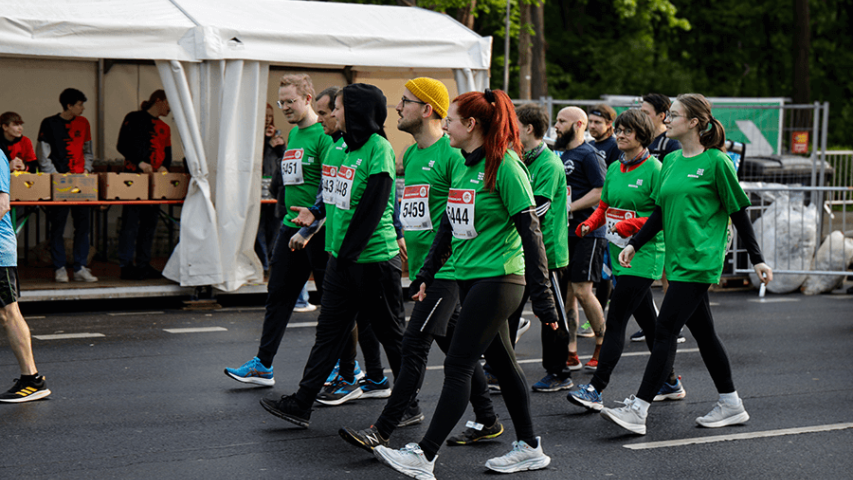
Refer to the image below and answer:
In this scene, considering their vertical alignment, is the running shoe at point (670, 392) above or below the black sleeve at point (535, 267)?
below

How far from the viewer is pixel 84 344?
8.26 m

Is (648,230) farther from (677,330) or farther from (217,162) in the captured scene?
(217,162)

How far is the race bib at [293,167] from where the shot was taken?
6527 mm

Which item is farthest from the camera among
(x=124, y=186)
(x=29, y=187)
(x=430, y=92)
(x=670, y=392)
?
(x=124, y=186)

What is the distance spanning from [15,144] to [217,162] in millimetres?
2482

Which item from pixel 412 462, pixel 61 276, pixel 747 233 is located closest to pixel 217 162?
pixel 61 276

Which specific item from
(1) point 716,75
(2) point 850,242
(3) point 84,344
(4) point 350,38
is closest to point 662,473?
(3) point 84,344

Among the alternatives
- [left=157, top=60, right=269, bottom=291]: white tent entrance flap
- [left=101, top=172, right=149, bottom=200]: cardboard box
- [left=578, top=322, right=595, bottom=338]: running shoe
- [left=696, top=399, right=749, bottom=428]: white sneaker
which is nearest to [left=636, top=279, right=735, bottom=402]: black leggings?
[left=696, top=399, right=749, bottom=428]: white sneaker

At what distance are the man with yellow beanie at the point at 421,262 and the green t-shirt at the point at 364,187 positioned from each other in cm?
11

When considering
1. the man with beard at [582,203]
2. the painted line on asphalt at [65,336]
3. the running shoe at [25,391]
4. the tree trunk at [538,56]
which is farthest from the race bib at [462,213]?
the tree trunk at [538,56]

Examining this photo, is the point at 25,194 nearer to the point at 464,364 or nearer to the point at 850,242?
the point at 464,364

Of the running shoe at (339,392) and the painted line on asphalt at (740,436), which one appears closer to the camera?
the painted line on asphalt at (740,436)

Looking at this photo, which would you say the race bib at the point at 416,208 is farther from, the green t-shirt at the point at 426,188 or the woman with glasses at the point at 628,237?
the woman with glasses at the point at 628,237

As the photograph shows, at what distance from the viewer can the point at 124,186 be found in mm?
10500
